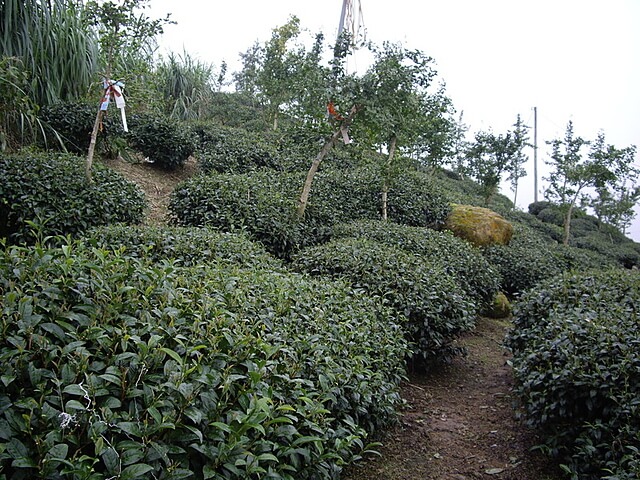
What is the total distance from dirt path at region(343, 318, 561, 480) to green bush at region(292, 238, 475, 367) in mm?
317

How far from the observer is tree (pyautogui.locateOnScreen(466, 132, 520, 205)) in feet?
44.6

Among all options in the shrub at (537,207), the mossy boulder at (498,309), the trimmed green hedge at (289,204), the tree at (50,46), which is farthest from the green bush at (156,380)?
the shrub at (537,207)

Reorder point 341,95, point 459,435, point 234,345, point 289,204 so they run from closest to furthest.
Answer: point 234,345 → point 459,435 → point 341,95 → point 289,204

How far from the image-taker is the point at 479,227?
8.99 meters

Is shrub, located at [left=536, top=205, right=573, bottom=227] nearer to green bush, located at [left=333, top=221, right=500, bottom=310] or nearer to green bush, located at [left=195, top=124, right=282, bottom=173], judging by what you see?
green bush, located at [left=195, top=124, right=282, bottom=173]

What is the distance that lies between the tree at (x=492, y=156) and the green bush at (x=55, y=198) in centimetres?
1060

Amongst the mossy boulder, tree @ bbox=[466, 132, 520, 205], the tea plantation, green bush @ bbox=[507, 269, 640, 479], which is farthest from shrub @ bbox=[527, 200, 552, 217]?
green bush @ bbox=[507, 269, 640, 479]

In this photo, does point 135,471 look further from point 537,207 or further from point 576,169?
point 537,207

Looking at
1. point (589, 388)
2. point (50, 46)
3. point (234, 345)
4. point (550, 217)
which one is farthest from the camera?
point (550, 217)

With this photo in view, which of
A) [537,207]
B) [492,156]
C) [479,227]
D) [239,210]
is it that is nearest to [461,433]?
[239,210]

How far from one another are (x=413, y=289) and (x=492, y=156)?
421 inches

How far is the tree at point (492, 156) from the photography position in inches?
535

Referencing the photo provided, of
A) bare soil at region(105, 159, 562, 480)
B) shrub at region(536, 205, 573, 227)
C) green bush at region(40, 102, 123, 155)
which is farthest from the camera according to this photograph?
shrub at region(536, 205, 573, 227)

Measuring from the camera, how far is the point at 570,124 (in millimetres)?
13867
